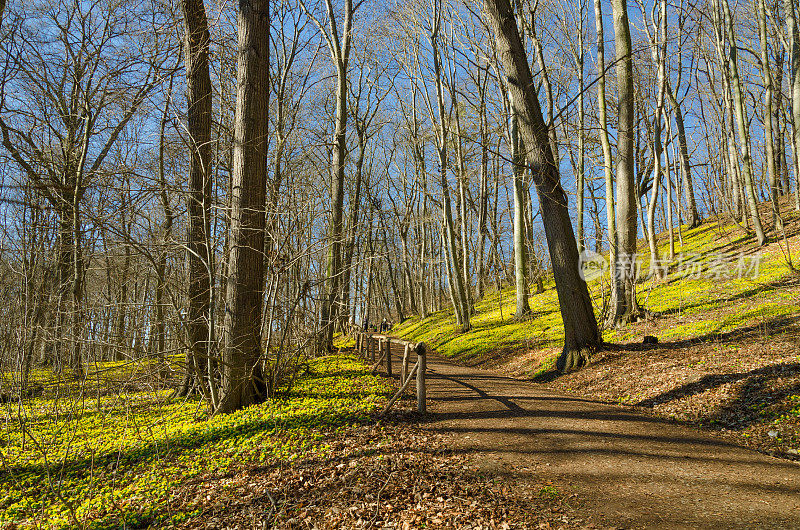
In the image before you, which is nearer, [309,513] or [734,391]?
[309,513]

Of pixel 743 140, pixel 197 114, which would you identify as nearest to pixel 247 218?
pixel 197 114

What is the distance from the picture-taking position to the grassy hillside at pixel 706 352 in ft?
17.0

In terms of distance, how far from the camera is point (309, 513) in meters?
3.60

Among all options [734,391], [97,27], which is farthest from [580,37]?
[97,27]

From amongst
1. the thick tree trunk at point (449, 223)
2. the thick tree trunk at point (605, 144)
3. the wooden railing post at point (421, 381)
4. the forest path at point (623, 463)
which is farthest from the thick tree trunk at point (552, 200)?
the thick tree trunk at point (449, 223)

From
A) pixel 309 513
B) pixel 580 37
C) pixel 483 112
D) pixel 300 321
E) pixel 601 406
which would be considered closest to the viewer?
pixel 309 513

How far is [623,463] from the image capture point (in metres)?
4.18

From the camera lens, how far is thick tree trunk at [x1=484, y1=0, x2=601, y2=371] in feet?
25.8

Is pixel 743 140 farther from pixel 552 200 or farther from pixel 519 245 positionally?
pixel 552 200

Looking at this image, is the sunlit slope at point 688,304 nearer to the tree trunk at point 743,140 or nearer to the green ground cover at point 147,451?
the tree trunk at point 743,140

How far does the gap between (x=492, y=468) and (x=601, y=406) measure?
111 inches

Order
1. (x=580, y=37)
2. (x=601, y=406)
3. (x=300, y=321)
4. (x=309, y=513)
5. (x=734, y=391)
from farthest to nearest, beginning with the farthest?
(x=580, y=37) → (x=300, y=321) → (x=601, y=406) → (x=734, y=391) → (x=309, y=513)

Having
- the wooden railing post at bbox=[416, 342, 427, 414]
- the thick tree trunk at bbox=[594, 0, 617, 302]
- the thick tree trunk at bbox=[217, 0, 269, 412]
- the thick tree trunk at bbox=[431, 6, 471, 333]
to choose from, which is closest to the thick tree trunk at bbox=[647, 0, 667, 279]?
the thick tree trunk at bbox=[594, 0, 617, 302]

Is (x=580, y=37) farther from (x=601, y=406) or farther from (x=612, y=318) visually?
(x=601, y=406)
